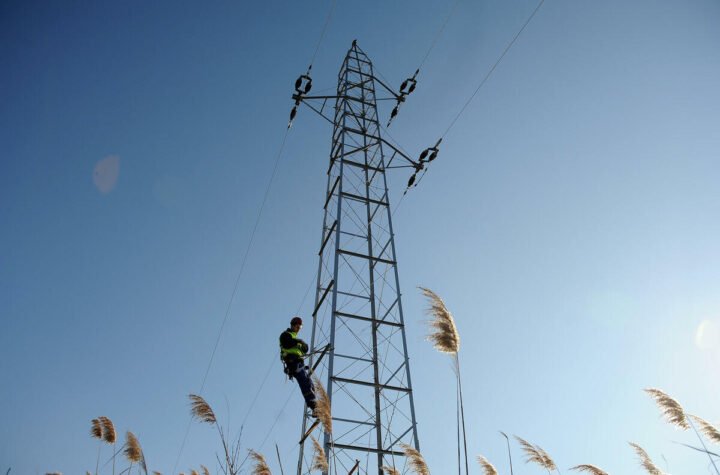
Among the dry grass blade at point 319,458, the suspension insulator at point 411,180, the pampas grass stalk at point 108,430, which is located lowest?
the dry grass blade at point 319,458

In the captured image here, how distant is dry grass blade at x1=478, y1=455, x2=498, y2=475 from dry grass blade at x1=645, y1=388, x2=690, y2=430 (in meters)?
2.40

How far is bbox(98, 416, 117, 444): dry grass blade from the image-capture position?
9.36m

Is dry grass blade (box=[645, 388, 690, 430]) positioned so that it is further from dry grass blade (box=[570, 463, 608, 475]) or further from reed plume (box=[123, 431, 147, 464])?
reed plume (box=[123, 431, 147, 464])

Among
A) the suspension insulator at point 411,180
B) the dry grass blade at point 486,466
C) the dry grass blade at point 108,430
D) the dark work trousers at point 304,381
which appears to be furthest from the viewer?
the suspension insulator at point 411,180

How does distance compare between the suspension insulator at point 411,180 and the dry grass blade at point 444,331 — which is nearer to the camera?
the dry grass blade at point 444,331

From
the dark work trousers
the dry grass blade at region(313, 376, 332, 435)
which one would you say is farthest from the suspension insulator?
the dry grass blade at region(313, 376, 332, 435)

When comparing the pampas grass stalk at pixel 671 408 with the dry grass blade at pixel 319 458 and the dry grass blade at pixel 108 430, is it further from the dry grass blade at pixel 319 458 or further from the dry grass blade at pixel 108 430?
the dry grass blade at pixel 108 430

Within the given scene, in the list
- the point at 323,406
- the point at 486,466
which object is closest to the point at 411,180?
the point at 486,466

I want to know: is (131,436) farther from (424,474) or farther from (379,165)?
(379,165)

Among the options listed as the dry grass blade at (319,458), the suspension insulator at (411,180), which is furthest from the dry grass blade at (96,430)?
the suspension insulator at (411,180)

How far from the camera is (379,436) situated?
10.8m

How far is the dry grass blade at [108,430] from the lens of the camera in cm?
936

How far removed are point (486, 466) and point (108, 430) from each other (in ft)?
21.7

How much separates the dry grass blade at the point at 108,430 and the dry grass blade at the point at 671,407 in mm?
8707
